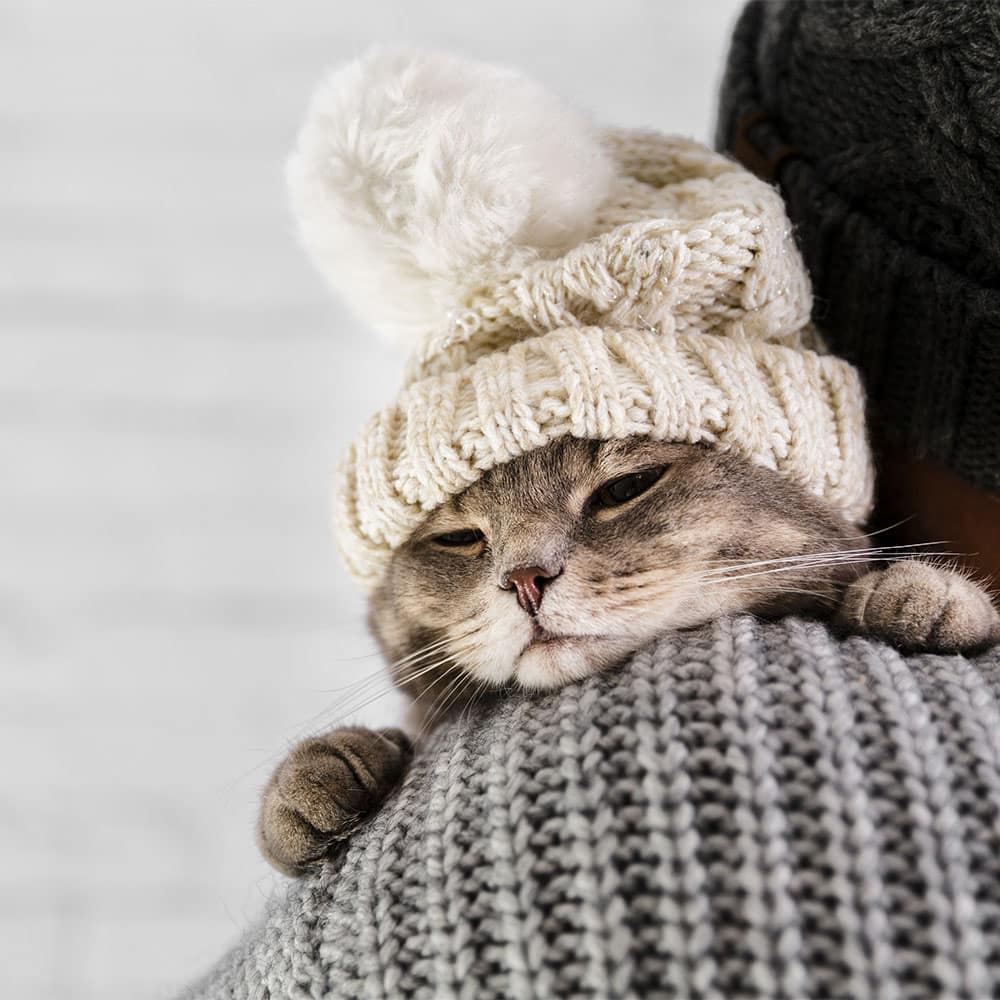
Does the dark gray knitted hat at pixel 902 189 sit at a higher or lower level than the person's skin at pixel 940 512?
higher

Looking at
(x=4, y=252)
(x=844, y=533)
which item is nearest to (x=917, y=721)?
(x=844, y=533)

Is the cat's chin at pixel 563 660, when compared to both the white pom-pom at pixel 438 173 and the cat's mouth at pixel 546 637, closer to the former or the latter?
the cat's mouth at pixel 546 637

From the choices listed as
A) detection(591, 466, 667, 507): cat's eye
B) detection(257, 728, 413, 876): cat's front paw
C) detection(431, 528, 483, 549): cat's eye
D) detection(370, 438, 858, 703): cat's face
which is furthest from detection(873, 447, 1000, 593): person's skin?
detection(257, 728, 413, 876): cat's front paw

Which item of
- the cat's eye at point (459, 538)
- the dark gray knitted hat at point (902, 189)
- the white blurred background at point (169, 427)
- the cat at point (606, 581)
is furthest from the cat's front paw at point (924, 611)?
the white blurred background at point (169, 427)

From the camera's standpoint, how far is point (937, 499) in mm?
908

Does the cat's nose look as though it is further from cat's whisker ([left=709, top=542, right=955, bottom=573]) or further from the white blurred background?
the white blurred background

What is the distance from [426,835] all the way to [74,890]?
931 millimetres

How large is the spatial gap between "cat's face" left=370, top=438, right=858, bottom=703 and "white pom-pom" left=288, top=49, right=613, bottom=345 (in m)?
0.17

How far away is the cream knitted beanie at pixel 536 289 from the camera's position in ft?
2.41

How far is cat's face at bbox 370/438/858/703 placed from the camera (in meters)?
0.75

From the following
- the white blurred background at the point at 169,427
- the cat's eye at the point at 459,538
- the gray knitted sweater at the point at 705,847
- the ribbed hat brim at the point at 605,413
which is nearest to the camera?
the gray knitted sweater at the point at 705,847

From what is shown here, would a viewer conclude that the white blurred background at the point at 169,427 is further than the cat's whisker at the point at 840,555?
Yes

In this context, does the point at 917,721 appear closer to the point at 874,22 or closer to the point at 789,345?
the point at 789,345

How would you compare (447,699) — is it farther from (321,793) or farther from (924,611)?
(924,611)
